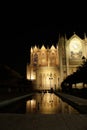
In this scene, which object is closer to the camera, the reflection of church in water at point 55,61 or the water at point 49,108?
the water at point 49,108

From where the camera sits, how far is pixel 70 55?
255ft

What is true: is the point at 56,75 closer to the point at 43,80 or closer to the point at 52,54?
the point at 43,80

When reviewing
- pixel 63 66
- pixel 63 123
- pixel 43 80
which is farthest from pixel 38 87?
pixel 63 123

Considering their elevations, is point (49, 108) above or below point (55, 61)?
below

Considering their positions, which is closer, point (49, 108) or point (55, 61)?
point (49, 108)

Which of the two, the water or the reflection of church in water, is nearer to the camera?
the water

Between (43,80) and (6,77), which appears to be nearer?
(6,77)

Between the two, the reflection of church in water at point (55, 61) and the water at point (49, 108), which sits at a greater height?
the reflection of church in water at point (55, 61)

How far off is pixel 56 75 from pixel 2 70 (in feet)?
105

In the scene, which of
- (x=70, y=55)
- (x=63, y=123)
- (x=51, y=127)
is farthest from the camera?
(x=70, y=55)

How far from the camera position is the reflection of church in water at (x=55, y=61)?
7431 centimetres

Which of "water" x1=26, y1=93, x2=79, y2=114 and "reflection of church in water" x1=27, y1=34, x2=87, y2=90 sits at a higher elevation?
"reflection of church in water" x1=27, y1=34, x2=87, y2=90

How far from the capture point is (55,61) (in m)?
83.1

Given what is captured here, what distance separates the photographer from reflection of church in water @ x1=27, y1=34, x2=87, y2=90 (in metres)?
74.3
